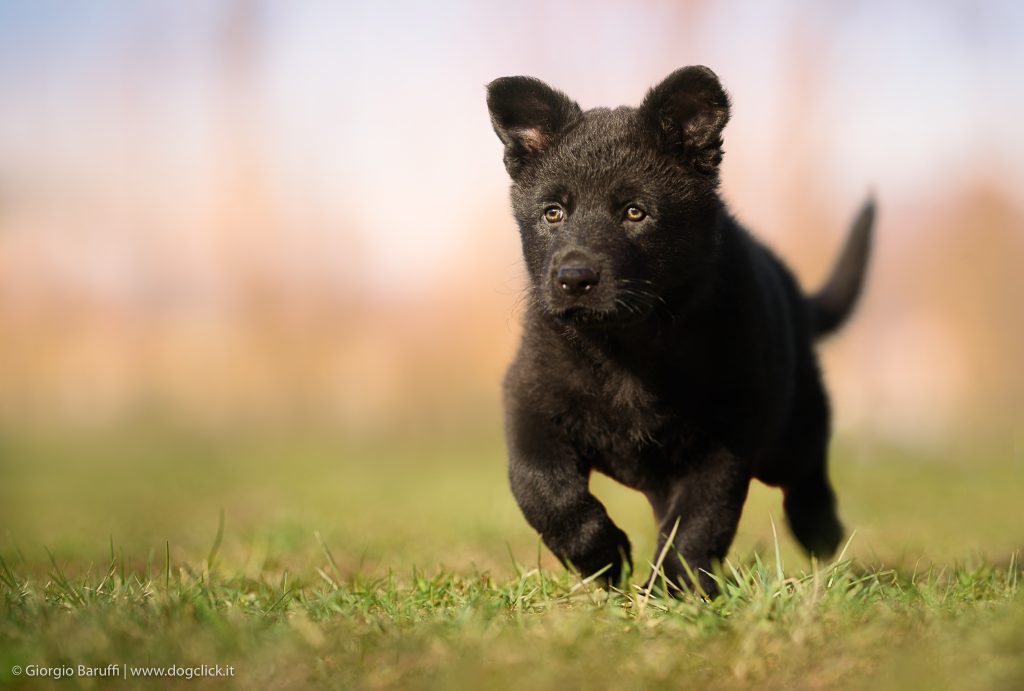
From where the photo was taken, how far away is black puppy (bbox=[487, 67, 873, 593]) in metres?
3.50

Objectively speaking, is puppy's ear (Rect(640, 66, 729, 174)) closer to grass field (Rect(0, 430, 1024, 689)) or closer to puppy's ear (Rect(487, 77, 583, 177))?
puppy's ear (Rect(487, 77, 583, 177))

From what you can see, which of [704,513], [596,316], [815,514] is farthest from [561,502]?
[815,514]

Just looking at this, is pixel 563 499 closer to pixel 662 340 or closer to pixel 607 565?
pixel 607 565

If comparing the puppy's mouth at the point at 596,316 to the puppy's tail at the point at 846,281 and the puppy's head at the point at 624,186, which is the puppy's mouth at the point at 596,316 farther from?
the puppy's tail at the point at 846,281

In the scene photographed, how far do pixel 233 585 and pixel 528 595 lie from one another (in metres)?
0.99

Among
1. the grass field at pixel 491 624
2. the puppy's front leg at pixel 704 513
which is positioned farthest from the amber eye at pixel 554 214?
the grass field at pixel 491 624

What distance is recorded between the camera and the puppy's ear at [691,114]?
12.1 ft

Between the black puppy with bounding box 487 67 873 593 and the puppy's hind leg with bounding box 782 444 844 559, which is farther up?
the black puppy with bounding box 487 67 873 593

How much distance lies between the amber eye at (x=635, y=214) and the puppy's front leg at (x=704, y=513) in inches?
32.5

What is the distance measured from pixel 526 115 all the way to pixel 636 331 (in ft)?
2.98

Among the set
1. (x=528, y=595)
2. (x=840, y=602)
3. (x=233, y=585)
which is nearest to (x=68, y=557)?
(x=233, y=585)

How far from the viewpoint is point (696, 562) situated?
3.42 meters

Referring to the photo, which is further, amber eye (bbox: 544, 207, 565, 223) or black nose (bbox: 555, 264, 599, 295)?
amber eye (bbox: 544, 207, 565, 223)

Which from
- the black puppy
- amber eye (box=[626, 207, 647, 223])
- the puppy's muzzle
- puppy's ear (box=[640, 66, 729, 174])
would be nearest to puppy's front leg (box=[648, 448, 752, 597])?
the black puppy
